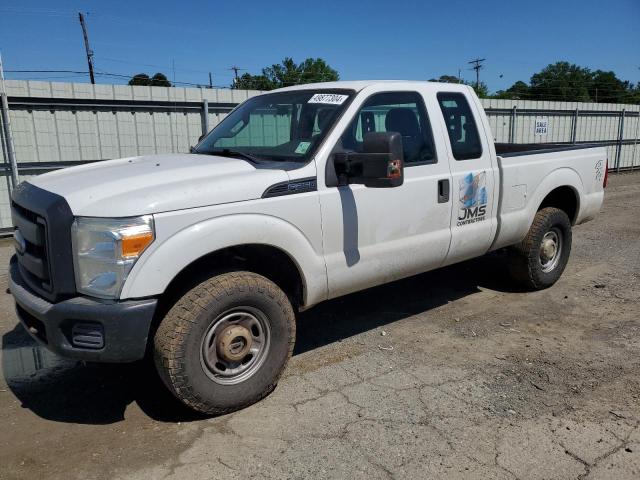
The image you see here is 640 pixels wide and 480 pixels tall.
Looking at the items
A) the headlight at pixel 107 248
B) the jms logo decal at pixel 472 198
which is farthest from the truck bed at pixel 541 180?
the headlight at pixel 107 248

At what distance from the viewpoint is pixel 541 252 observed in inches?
231

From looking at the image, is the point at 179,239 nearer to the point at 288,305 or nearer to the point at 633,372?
the point at 288,305

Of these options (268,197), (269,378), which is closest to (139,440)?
(269,378)

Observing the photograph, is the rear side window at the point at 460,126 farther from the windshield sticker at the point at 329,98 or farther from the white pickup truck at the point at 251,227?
the windshield sticker at the point at 329,98

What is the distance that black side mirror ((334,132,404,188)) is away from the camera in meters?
3.44

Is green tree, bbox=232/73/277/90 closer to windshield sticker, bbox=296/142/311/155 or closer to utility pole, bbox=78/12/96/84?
utility pole, bbox=78/12/96/84

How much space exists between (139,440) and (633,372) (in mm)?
3454

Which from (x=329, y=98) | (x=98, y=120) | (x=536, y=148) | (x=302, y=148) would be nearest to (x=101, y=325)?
(x=302, y=148)

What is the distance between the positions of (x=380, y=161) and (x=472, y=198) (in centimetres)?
160

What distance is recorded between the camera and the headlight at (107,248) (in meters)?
2.89

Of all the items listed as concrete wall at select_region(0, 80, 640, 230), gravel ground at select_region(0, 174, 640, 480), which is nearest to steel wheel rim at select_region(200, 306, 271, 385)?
gravel ground at select_region(0, 174, 640, 480)

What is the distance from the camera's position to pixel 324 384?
3873 millimetres

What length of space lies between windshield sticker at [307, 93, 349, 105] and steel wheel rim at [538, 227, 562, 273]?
9.62 feet

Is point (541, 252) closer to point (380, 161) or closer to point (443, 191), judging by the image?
point (443, 191)
